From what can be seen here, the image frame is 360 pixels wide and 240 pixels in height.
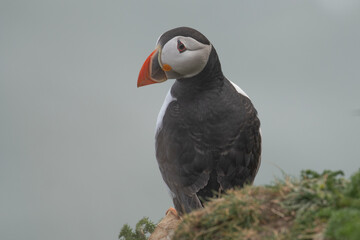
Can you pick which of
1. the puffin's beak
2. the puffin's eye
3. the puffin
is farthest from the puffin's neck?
the puffin's eye

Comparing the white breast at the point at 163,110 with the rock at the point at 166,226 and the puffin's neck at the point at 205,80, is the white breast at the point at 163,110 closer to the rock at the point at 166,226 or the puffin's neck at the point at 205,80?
the puffin's neck at the point at 205,80

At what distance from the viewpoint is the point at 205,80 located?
663 cm

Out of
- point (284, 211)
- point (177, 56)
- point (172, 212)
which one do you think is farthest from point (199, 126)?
point (284, 211)

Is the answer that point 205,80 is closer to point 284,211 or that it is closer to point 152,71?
point 152,71

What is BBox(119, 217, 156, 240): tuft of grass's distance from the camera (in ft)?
Answer: 25.8

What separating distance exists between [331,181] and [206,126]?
9.22 ft

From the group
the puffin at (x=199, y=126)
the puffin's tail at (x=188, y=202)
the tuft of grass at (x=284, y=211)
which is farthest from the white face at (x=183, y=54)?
the tuft of grass at (x=284, y=211)

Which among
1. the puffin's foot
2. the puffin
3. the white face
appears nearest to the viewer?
the puffin

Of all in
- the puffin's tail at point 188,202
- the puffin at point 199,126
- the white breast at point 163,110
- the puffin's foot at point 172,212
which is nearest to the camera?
the puffin's tail at point 188,202

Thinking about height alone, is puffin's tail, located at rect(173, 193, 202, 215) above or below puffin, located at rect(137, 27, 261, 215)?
below

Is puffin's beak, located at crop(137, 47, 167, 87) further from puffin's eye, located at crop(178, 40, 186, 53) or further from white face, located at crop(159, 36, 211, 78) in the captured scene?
puffin's eye, located at crop(178, 40, 186, 53)

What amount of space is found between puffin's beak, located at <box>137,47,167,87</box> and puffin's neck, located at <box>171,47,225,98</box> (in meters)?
0.34

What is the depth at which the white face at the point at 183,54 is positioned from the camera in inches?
253

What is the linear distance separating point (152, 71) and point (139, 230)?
3069mm
